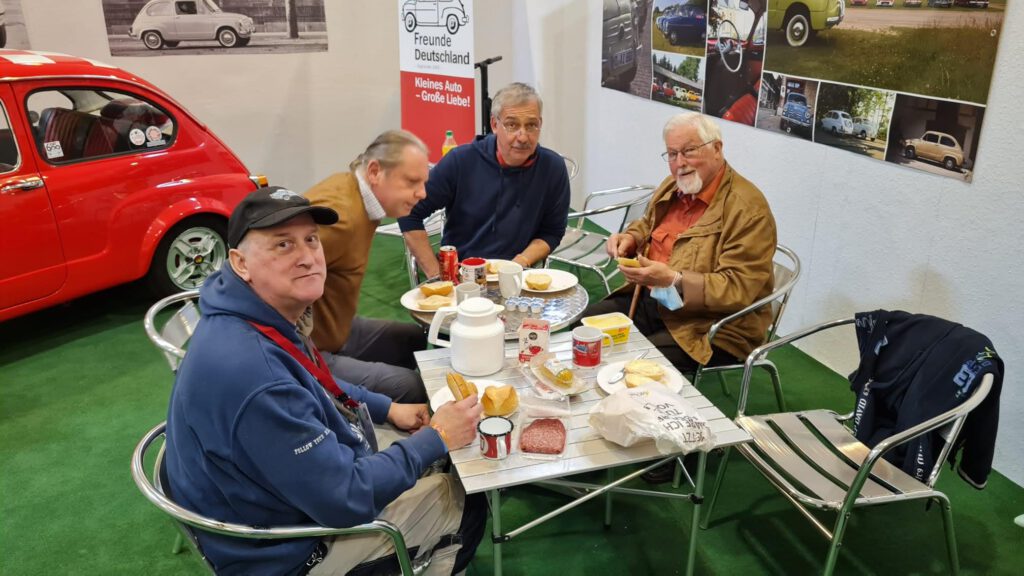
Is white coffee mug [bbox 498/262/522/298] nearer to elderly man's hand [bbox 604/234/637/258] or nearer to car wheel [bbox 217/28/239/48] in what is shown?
elderly man's hand [bbox 604/234/637/258]

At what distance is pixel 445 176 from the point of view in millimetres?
3105

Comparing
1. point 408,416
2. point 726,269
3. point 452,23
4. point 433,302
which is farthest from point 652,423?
point 452,23

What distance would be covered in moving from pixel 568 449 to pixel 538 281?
0.99m

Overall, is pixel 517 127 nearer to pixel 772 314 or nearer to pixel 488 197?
pixel 488 197

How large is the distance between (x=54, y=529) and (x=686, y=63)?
13.0ft

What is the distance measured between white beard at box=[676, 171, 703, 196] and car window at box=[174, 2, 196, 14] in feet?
15.7

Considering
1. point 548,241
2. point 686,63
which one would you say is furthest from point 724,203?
point 686,63

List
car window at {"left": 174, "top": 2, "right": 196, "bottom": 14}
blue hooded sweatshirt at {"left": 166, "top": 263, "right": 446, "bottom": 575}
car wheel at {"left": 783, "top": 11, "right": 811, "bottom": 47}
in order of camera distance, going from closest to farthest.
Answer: blue hooded sweatshirt at {"left": 166, "top": 263, "right": 446, "bottom": 575}, car wheel at {"left": 783, "top": 11, "right": 811, "bottom": 47}, car window at {"left": 174, "top": 2, "right": 196, "bottom": 14}

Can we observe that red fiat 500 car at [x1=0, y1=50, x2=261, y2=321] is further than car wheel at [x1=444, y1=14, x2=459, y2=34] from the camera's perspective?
No

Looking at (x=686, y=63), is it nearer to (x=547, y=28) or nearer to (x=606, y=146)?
(x=606, y=146)

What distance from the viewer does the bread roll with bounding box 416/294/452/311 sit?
90.8 inches

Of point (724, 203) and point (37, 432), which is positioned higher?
point (724, 203)

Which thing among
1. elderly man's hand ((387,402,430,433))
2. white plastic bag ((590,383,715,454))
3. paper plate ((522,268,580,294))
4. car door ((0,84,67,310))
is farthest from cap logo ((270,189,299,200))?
car door ((0,84,67,310))

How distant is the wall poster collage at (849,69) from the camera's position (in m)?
2.56
